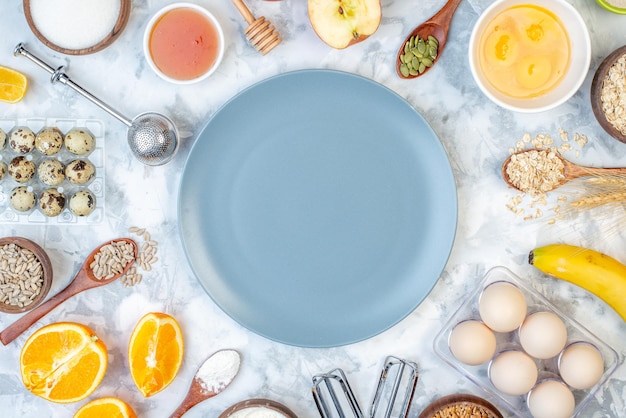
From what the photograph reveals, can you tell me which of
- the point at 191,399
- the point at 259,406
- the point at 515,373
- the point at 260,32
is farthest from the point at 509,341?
the point at 260,32

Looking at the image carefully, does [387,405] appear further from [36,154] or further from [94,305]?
[36,154]

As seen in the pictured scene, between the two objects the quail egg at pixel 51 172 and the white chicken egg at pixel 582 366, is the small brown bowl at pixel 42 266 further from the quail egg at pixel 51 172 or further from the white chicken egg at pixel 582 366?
the white chicken egg at pixel 582 366

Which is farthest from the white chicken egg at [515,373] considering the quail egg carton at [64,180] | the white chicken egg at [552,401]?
the quail egg carton at [64,180]

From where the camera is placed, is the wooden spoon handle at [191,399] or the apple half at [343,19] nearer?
the apple half at [343,19]

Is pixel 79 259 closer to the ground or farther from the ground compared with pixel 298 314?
farther from the ground

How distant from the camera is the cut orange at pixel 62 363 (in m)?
1.03

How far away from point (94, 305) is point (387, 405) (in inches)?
21.4

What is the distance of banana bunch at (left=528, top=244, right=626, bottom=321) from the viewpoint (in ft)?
3.28

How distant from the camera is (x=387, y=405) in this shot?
1.07m

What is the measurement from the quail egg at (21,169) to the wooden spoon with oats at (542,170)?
80cm

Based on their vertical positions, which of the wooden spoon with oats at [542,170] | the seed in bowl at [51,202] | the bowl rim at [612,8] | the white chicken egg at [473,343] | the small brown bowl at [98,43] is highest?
the small brown bowl at [98,43]

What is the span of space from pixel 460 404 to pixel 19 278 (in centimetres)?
77

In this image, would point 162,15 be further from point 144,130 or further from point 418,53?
point 418,53

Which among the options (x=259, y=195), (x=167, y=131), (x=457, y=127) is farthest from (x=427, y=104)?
(x=167, y=131)
